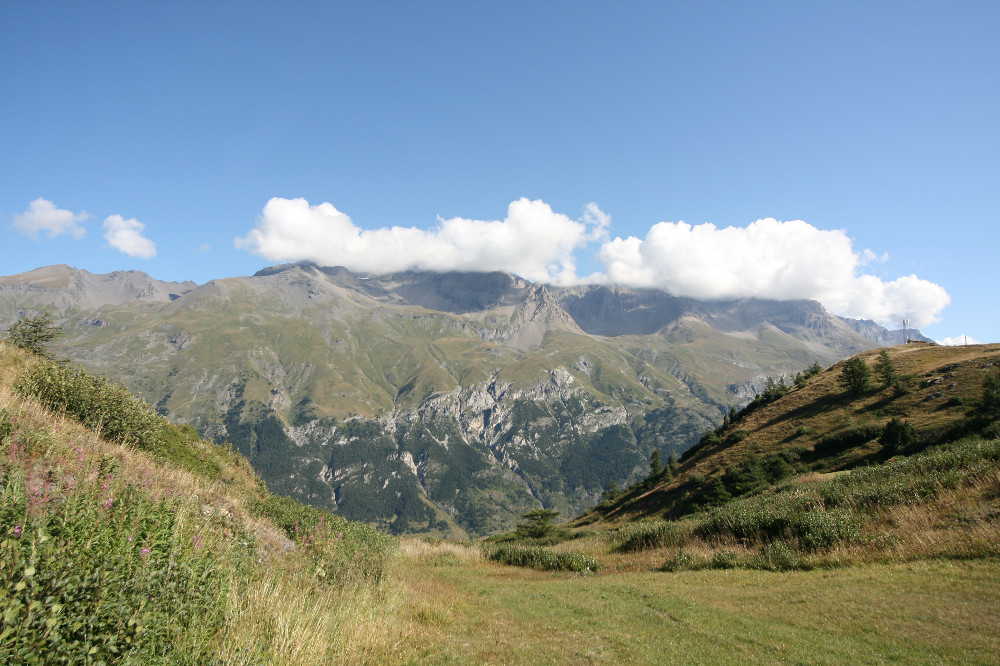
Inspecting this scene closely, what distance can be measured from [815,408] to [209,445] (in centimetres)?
6528

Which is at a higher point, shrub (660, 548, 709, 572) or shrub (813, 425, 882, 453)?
shrub (813, 425, 882, 453)

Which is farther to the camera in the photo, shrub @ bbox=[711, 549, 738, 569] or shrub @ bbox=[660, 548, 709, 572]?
shrub @ bbox=[660, 548, 709, 572]

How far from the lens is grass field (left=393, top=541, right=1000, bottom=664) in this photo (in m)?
9.84

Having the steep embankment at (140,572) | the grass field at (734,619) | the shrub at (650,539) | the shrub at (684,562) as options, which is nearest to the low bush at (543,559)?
the shrub at (650,539)

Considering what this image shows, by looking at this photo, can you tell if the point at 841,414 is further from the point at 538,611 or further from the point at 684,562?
the point at 538,611

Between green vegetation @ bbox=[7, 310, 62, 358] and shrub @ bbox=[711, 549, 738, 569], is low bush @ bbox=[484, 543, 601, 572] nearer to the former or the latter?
shrub @ bbox=[711, 549, 738, 569]

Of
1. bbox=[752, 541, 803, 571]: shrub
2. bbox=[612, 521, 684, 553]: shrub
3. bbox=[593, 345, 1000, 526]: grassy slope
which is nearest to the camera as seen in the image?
bbox=[752, 541, 803, 571]: shrub

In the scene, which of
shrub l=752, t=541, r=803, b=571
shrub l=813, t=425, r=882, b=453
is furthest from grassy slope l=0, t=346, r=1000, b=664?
shrub l=813, t=425, r=882, b=453

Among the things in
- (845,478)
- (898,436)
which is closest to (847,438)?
(898,436)

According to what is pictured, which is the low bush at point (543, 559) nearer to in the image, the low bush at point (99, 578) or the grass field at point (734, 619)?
the grass field at point (734, 619)

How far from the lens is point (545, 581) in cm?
2100

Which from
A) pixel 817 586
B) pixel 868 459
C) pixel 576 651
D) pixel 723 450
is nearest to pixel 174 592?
pixel 576 651

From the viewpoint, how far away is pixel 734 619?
12312 mm

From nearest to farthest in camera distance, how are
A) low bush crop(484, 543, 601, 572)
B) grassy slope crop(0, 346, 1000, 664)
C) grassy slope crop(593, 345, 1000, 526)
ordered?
1. grassy slope crop(0, 346, 1000, 664)
2. low bush crop(484, 543, 601, 572)
3. grassy slope crop(593, 345, 1000, 526)
